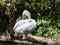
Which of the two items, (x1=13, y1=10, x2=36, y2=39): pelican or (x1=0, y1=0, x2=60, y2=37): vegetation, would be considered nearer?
(x1=13, y1=10, x2=36, y2=39): pelican

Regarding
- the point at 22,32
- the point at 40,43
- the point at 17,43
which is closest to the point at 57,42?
the point at 40,43

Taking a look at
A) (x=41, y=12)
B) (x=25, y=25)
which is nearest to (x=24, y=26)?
(x=25, y=25)

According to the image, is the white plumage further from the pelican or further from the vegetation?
the vegetation

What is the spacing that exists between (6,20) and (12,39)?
140cm

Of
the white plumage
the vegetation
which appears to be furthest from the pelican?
the vegetation

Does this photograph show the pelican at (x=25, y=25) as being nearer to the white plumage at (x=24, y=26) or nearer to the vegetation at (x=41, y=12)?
the white plumage at (x=24, y=26)

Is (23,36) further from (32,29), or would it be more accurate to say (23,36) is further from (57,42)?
Result: (57,42)

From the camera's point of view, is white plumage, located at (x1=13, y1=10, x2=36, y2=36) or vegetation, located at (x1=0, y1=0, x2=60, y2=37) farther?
vegetation, located at (x1=0, y1=0, x2=60, y2=37)

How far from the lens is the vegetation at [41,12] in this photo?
4.41m

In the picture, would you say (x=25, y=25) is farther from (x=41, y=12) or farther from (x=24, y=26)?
(x=41, y=12)

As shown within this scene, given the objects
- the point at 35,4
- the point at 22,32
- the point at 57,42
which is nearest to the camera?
the point at 57,42

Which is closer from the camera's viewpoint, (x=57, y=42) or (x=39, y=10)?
(x=57, y=42)

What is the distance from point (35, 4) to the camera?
15.5 ft

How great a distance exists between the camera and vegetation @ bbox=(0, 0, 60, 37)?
173 inches
